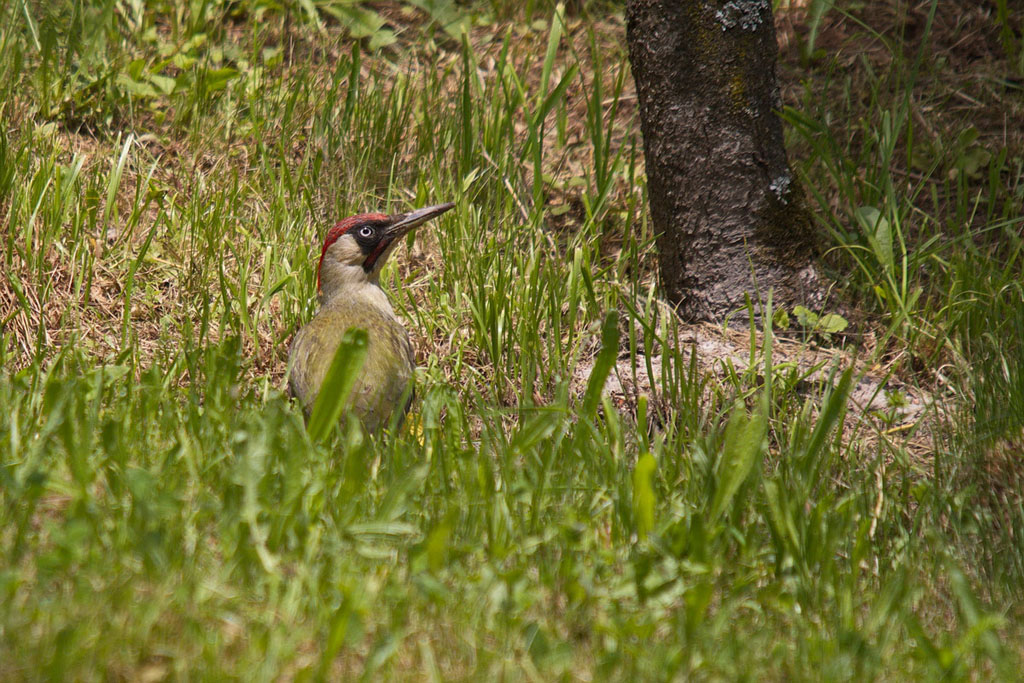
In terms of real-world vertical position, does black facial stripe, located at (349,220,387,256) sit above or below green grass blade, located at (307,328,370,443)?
above

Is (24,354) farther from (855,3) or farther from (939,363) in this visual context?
(855,3)

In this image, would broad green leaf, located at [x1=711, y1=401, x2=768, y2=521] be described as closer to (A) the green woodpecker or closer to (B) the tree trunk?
(A) the green woodpecker

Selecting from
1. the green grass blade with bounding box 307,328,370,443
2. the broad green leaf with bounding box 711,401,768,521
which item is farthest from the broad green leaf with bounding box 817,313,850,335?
the green grass blade with bounding box 307,328,370,443

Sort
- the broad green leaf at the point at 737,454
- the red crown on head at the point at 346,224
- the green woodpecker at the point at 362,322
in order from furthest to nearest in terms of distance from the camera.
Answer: the red crown on head at the point at 346,224
the green woodpecker at the point at 362,322
the broad green leaf at the point at 737,454

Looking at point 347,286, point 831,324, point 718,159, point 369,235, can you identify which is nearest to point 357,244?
point 369,235

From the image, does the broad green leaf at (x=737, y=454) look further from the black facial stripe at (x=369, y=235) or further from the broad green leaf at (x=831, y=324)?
the black facial stripe at (x=369, y=235)

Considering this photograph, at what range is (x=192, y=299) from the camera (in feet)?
15.1

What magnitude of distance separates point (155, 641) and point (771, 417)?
8.49 feet

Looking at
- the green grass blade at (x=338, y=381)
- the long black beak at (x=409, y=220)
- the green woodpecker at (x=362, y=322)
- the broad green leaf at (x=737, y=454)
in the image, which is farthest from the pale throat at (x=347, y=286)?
the broad green leaf at (x=737, y=454)

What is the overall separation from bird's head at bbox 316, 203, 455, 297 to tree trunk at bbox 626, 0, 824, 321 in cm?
114

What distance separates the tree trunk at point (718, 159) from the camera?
4.40 meters

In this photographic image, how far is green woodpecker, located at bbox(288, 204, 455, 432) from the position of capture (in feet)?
12.9

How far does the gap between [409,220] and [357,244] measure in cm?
25

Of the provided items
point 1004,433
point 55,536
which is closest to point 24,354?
point 55,536
